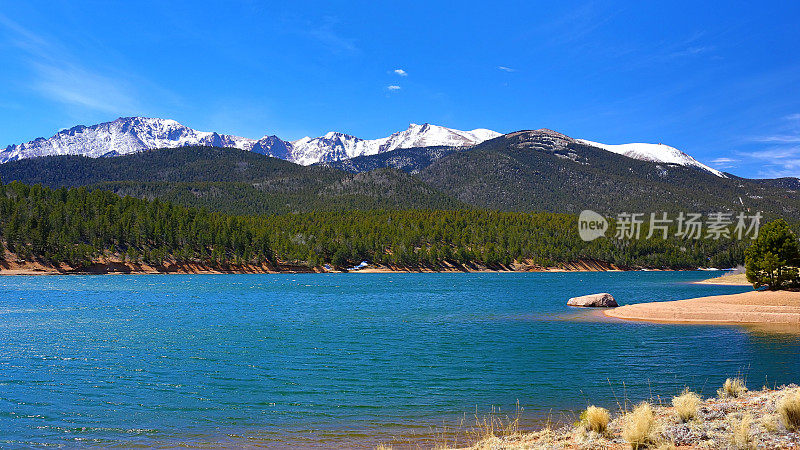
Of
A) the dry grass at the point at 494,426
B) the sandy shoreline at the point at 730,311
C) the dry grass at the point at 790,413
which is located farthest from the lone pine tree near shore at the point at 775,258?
the dry grass at the point at 790,413

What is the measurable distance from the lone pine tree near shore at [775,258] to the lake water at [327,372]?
1708cm

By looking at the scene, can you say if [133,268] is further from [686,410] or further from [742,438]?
[742,438]

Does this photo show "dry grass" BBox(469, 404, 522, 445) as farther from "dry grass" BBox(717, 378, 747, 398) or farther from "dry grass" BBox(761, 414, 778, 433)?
"dry grass" BBox(717, 378, 747, 398)

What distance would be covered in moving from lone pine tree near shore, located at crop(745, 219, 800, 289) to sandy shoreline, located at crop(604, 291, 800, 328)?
2.73m

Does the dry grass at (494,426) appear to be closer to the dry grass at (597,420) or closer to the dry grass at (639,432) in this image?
the dry grass at (597,420)

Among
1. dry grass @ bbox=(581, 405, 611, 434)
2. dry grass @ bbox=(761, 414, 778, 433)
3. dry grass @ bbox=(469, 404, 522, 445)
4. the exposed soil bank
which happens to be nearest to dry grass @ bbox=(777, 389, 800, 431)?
dry grass @ bbox=(761, 414, 778, 433)

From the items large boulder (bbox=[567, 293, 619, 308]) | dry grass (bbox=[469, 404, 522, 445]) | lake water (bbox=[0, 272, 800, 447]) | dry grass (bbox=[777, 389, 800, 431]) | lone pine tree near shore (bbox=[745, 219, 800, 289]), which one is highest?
lone pine tree near shore (bbox=[745, 219, 800, 289])

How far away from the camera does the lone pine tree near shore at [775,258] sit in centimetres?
5688

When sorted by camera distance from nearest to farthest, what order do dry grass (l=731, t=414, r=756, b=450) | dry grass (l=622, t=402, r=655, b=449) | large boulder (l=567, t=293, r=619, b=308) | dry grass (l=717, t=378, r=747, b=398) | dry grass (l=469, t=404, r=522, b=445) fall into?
1. dry grass (l=731, t=414, r=756, b=450)
2. dry grass (l=622, t=402, r=655, b=449)
3. dry grass (l=469, t=404, r=522, b=445)
4. dry grass (l=717, t=378, r=747, b=398)
5. large boulder (l=567, t=293, r=619, b=308)

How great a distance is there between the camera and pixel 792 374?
26.6 metres

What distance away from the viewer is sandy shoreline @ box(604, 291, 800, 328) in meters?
50.4

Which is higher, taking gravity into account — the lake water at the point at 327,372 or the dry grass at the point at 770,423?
the dry grass at the point at 770,423

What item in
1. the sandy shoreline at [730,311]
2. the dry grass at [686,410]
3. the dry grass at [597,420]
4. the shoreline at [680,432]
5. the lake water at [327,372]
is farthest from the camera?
the sandy shoreline at [730,311]

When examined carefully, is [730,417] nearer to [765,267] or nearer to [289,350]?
[289,350]
